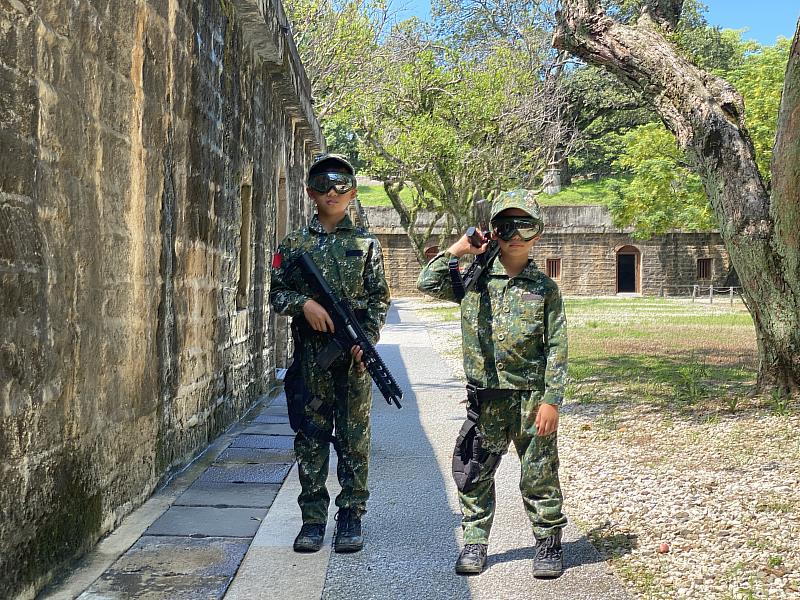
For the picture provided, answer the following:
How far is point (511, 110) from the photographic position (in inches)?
1189

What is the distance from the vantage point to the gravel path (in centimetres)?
405

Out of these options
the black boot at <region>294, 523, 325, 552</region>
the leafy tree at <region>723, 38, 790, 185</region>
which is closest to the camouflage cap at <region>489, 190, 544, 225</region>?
the black boot at <region>294, 523, 325, 552</region>

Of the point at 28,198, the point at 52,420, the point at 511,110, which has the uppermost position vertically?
the point at 511,110

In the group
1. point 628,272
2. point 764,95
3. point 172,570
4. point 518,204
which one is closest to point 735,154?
point 518,204

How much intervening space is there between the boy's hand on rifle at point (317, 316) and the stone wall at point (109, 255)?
99 centimetres

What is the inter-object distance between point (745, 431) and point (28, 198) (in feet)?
19.9

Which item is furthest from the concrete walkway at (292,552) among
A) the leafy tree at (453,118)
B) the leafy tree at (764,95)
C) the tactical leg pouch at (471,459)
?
the leafy tree at (764,95)

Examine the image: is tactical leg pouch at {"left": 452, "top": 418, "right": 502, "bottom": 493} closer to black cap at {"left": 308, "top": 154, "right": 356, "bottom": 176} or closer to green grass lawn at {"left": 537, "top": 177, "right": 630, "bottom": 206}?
black cap at {"left": 308, "top": 154, "right": 356, "bottom": 176}

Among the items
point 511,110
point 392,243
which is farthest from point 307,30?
point 392,243

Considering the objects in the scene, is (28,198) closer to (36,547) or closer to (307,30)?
(36,547)

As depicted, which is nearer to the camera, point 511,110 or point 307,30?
point 307,30

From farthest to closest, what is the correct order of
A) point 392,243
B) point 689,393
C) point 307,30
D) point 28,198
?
point 392,243 < point 307,30 < point 689,393 < point 28,198

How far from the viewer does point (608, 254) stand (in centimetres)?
4200

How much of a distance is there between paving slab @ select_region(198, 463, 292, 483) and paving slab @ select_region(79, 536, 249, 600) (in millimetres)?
1321
